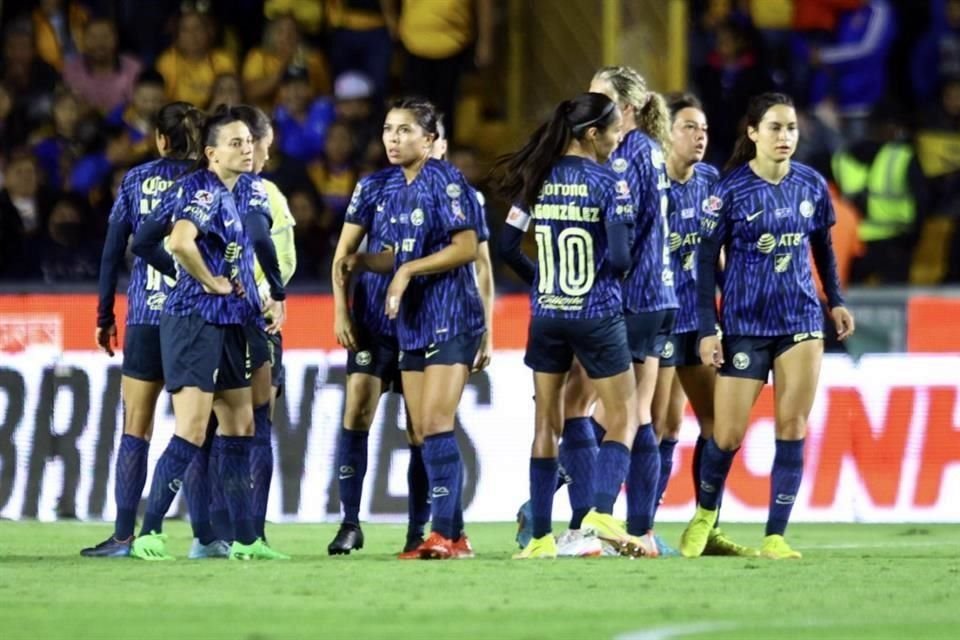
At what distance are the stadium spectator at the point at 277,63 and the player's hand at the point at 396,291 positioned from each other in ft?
26.6

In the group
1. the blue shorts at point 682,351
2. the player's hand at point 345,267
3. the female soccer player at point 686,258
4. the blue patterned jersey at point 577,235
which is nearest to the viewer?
the blue patterned jersey at point 577,235

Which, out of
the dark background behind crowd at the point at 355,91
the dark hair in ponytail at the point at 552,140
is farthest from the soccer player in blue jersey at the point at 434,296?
the dark background behind crowd at the point at 355,91

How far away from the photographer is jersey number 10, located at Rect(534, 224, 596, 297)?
36.1 feet

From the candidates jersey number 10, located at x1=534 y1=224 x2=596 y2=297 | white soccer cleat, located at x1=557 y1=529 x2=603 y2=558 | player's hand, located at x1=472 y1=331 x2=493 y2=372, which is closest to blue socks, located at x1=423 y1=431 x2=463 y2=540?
player's hand, located at x1=472 y1=331 x2=493 y2=372

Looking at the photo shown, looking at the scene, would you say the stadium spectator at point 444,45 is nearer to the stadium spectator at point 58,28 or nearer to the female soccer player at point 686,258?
the stadium spectator at point 58,28

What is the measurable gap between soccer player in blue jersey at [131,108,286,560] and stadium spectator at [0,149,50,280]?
21.1 ft

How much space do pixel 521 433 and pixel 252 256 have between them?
Result: 4.23 m

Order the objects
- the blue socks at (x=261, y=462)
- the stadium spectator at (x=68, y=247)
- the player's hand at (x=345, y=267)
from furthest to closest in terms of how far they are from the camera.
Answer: the stadium spectator at (x=68, y=247) → the blue socks at (x=261, y=462) → the player's hand at (x=345, y=267)

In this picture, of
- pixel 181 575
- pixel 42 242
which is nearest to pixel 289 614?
pixel 181 575

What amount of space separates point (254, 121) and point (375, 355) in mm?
1398

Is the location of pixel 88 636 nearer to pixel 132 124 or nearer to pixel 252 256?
pixel 252 256

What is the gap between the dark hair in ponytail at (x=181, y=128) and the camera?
11.7m

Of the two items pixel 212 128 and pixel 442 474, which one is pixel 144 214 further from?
pixel 442 474

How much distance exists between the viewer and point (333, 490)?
600 inches
